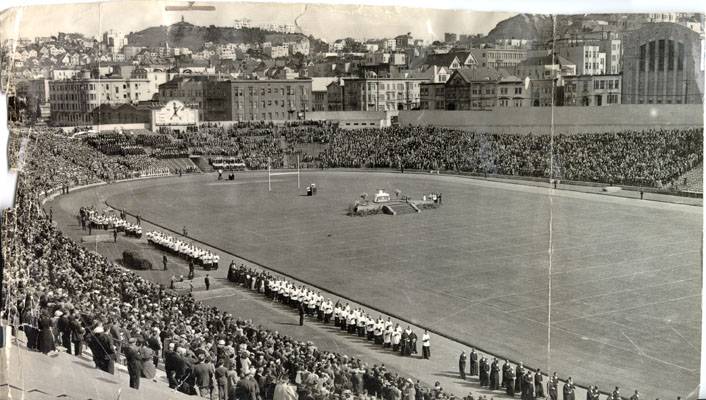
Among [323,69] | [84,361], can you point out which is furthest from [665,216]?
[84,361]

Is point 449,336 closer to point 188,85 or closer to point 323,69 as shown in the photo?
point 323,69

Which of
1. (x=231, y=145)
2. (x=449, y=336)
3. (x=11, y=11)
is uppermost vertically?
(x=11, y=11)

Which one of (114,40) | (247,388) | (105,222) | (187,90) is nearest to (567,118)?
(187,90)

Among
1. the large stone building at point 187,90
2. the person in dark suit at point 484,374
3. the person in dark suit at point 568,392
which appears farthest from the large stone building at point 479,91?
the person in dark suit at point 568,392

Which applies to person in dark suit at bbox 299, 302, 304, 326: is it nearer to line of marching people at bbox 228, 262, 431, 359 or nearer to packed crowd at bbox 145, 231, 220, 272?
line of marching people at bbox 228, 262, 431, 359

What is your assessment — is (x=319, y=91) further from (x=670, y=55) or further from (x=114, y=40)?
(x=670, y=55)

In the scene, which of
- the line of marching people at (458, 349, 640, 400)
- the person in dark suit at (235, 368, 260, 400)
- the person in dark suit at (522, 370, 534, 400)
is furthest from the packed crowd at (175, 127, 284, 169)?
the person in dark suit at (522, 370, 534, 400)

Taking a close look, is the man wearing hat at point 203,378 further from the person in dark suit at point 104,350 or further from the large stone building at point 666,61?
the large stone building at point 666,61
